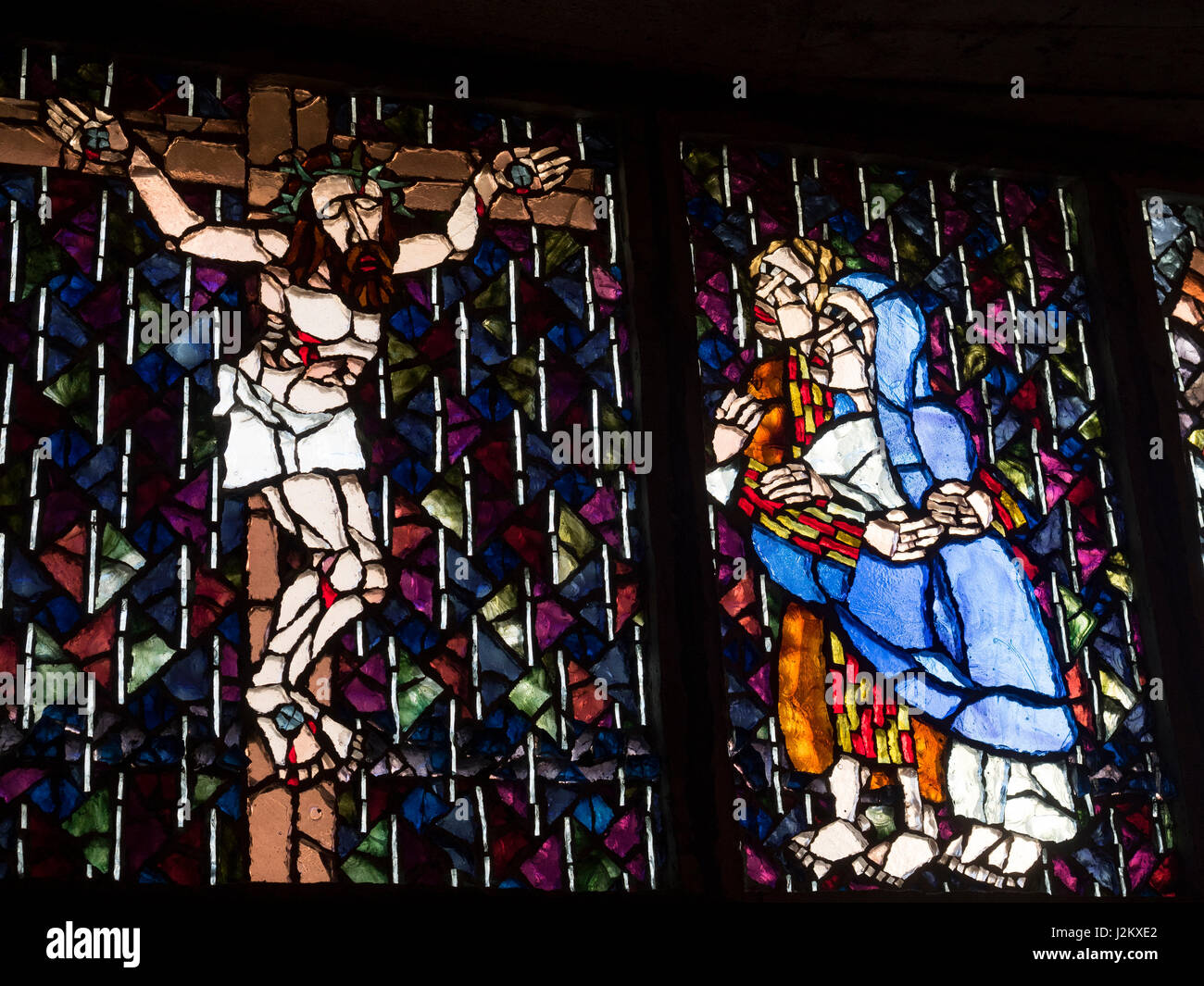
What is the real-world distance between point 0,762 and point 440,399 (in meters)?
1.29

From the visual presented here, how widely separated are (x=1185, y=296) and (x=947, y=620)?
4.20 ft

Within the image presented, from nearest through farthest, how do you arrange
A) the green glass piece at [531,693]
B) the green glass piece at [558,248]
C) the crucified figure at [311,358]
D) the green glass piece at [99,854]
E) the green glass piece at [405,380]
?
the green glass piece at [99,854]
the crucified figure at [311,358]
the green glass piece at [531,693]
the green glass piece at [405,380]
the green glass piece at [558,248]

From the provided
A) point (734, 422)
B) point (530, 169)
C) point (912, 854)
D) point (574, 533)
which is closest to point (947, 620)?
point (912, 854)

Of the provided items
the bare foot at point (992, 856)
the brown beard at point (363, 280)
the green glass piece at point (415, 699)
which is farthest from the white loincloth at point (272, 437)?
the bare foot at point (992, 856)

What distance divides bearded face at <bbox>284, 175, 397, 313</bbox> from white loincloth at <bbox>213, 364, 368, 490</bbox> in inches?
12.2

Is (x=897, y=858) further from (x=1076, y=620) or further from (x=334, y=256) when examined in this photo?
(x=334, y=256)

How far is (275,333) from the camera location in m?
4.55

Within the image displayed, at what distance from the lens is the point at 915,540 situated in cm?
473

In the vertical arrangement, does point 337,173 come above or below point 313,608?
above

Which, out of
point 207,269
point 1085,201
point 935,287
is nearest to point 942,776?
point 935,287

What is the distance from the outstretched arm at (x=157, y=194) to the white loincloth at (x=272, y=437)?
305 mm

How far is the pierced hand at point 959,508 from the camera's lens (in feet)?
15.6

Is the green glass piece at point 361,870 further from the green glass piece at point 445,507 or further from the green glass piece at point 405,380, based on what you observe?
the green glass piece at point 405,380
